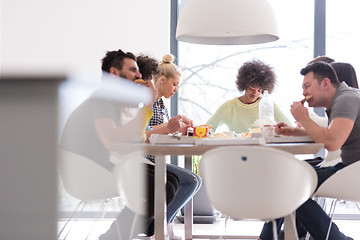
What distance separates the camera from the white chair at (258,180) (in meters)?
2.01

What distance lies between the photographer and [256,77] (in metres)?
3.81

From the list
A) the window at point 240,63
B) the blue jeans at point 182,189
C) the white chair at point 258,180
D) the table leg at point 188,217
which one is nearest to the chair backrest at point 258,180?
the white chair at point 258,180

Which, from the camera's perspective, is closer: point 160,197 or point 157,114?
point 160,197

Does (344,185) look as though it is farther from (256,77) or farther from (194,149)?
(256,77)

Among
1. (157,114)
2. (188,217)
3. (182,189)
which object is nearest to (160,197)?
(182,189)

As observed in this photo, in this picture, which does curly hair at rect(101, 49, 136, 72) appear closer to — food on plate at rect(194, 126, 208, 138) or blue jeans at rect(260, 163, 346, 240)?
food on plate at rect(194, 126, 208, 138)

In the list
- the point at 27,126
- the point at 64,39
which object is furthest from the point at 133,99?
the point at 64,39

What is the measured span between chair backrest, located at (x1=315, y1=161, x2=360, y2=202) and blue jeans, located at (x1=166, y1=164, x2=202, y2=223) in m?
0.87

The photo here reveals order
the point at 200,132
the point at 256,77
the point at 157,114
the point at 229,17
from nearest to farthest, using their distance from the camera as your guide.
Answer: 1. the point at 200,132
2. the point at 229,17
3. the point at 157,114
4. the point at 256,77

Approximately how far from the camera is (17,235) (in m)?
0.54

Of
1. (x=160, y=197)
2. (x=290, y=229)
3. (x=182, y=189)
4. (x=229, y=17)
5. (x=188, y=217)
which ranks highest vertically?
(x=229, y=17)

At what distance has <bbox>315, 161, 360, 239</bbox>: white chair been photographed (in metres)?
2.30

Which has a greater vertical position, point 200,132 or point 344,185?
point 200,132

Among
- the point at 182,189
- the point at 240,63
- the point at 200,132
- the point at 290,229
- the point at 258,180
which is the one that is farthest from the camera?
the point at 240,63
